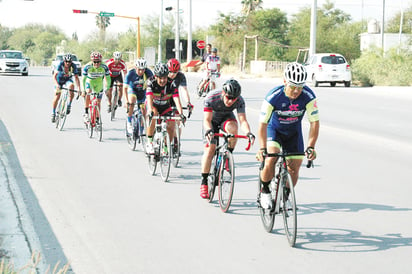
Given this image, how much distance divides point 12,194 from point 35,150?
159 inches

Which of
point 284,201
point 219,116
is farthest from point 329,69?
point 284,201

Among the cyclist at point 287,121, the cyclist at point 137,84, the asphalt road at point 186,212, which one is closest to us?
the asphalt road at point 186,212

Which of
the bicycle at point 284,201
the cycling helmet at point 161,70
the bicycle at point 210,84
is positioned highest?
the cycling helmet at point 161,70

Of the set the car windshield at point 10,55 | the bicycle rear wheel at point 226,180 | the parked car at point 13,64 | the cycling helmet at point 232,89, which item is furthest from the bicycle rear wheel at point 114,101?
the car windshield at point 10,55

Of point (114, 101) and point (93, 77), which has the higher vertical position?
point (93, 77)

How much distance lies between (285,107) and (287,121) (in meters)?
0.18

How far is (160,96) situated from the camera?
1073 cm

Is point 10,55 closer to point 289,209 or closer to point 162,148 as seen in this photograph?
point 162,148

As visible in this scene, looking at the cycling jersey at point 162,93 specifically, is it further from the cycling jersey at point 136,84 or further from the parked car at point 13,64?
the parked car at point 13,64

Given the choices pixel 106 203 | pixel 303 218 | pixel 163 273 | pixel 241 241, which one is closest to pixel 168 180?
pixel 106 203

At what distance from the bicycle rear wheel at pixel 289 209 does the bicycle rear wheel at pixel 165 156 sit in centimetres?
347

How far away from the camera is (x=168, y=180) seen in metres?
10.1

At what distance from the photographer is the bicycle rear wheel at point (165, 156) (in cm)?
999

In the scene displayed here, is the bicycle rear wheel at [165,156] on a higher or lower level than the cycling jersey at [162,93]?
lower
